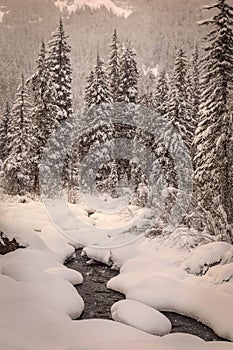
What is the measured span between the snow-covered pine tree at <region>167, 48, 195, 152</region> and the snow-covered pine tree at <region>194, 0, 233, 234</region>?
1.51 m

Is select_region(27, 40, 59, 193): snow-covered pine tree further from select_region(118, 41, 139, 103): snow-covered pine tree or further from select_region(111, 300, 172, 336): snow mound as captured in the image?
select_region(111, 300, 172, 336): snow mound

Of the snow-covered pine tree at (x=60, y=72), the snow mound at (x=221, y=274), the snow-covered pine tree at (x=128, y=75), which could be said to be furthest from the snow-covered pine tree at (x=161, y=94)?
the snow mound at (x=221, y=274)

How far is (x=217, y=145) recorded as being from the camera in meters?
9.85

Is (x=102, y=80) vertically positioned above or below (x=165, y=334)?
above

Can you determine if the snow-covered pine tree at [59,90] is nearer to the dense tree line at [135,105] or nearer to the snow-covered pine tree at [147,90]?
the dense tree line at [135,105]

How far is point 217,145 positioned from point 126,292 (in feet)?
12.8

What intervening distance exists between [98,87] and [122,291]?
613 centimetres

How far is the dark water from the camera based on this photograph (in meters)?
6.53

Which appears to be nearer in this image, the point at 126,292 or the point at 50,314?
the point at 50,314

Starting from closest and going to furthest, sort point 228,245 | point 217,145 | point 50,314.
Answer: point 50,314, point 228,245, point 217,145

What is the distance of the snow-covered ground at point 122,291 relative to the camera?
214 inches

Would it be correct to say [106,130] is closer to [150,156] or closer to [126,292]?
[150,156]

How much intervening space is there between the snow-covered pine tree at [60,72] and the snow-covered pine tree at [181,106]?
3.19 m

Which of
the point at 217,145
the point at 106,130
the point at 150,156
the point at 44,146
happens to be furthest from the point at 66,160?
the point at 217,145
